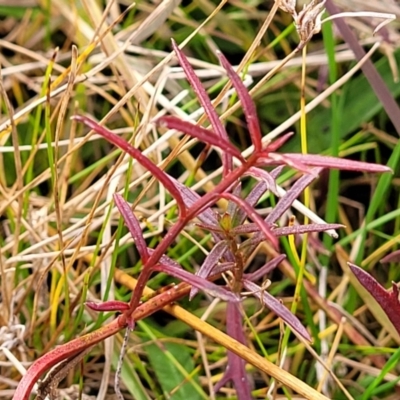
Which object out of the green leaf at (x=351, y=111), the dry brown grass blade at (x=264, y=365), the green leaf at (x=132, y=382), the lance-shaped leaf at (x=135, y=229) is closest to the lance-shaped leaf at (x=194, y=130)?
the lance-shaped leaf at (x=135, y=229)

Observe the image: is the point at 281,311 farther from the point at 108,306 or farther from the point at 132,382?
the point at 132,382

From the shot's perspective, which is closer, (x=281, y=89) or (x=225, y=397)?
(x=225, y=397)

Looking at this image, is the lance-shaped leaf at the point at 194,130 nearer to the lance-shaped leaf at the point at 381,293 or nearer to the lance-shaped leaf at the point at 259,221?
the lance-shaped leaf at the point at 259,221

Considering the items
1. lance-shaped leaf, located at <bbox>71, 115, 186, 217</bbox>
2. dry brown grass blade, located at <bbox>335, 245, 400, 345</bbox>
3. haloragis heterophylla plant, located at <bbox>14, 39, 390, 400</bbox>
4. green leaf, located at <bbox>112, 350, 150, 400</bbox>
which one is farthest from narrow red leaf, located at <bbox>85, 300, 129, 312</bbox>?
dry brown grass blade, located at <bbox>335, 245, 400, 345</bbox>

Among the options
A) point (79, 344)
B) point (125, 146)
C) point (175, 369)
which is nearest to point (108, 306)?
point (79, 344)

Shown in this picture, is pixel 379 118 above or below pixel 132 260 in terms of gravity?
above

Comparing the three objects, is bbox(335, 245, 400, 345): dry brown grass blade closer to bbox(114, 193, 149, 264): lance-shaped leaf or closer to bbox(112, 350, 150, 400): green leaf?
bbox(112, 350, 150, 400): green leaf

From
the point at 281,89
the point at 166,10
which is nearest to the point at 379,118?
the point at 281,89

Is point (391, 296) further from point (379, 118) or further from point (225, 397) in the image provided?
point (379, 118)

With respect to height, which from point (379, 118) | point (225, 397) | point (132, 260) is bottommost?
point (225, 397)
